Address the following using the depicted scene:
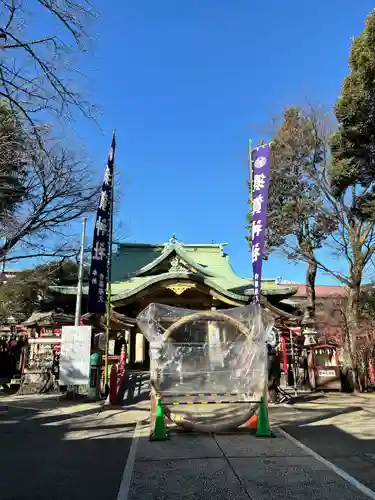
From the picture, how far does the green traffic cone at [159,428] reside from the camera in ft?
23.6

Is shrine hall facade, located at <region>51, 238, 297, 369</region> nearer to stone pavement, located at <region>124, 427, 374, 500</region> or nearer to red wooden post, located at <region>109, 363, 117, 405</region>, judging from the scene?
red wooden post, located at <region>109, 363, 117, 405</region>

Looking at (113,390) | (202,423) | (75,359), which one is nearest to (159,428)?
(202,423)

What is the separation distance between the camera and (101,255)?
1277 cm

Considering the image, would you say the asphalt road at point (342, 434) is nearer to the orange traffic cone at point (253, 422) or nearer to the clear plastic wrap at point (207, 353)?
the orange traffic cone at point (253, 422)

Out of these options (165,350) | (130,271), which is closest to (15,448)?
(165,350)

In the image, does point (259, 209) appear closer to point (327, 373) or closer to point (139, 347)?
point (327, 373)

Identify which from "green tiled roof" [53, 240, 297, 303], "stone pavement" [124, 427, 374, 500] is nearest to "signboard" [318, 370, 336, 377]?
"green tiled roof" [53, 240, 297, 303]

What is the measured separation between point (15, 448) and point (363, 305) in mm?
19181

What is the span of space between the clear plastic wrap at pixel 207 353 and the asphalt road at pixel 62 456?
136 centimetres

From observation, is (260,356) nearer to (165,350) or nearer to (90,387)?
(165,350)

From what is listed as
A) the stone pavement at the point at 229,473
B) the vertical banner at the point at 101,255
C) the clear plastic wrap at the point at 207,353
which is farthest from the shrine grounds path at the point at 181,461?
the vertical banner at the point at 101,255

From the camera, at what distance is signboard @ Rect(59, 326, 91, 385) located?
11.6 m

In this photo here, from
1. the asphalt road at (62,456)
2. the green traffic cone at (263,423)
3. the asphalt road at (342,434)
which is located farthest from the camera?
the green traffic cone at (263,423)

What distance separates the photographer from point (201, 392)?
790 centimetres
